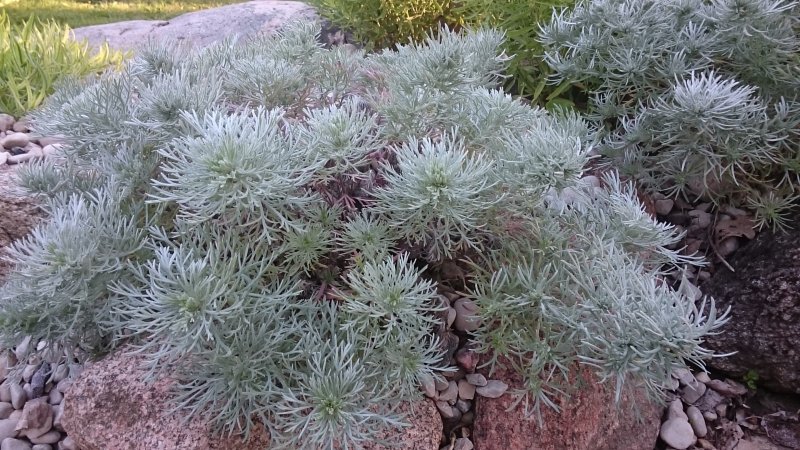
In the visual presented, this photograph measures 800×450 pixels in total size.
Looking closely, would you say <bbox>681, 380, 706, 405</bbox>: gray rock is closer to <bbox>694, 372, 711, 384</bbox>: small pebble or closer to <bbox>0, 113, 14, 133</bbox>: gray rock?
<bbox>694, 372, 711, 384</bbox>: small pebble

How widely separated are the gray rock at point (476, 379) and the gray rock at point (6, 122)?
10.1 ft

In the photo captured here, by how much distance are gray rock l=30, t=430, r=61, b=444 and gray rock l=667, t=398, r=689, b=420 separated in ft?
6.45

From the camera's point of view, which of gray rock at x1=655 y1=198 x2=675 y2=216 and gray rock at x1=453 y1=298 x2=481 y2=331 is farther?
gray rock at x1=655 y1=198 x2=675 y2=216

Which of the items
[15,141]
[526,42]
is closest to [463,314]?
[526,42]

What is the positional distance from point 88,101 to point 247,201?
2.29 ft

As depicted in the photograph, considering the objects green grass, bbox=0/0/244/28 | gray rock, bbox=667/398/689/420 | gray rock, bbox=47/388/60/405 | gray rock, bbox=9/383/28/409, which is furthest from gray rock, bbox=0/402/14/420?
green grass, bbox=0/0/244/28

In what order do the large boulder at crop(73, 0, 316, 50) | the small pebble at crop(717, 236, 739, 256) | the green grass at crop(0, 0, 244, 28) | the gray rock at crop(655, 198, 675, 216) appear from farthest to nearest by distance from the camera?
the green grass at crop(0, 0, 244, 28), the large boulder at crop(73, 0, 316, 50), the gray rock at crop(655, 198, 675, 216), the small pebble at crop(717, 236, 739, 256)

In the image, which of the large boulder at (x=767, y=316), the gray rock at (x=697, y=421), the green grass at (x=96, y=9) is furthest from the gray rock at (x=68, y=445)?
the green grass at (x=96, y=9)

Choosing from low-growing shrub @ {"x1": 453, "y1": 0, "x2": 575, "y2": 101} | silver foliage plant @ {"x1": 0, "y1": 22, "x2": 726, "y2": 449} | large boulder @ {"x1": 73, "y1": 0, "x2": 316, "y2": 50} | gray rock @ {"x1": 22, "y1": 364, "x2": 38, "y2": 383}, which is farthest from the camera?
large boulder @ {"x1": 73, "y1": 0, "x2": 316, "y2": 50}

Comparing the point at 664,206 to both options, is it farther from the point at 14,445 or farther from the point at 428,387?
the point at 14,445

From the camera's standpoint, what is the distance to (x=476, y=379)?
5.79 feet

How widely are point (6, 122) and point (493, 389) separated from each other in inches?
126

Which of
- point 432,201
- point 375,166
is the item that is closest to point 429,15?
point 375,166

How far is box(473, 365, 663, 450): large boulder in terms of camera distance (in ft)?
5.67
